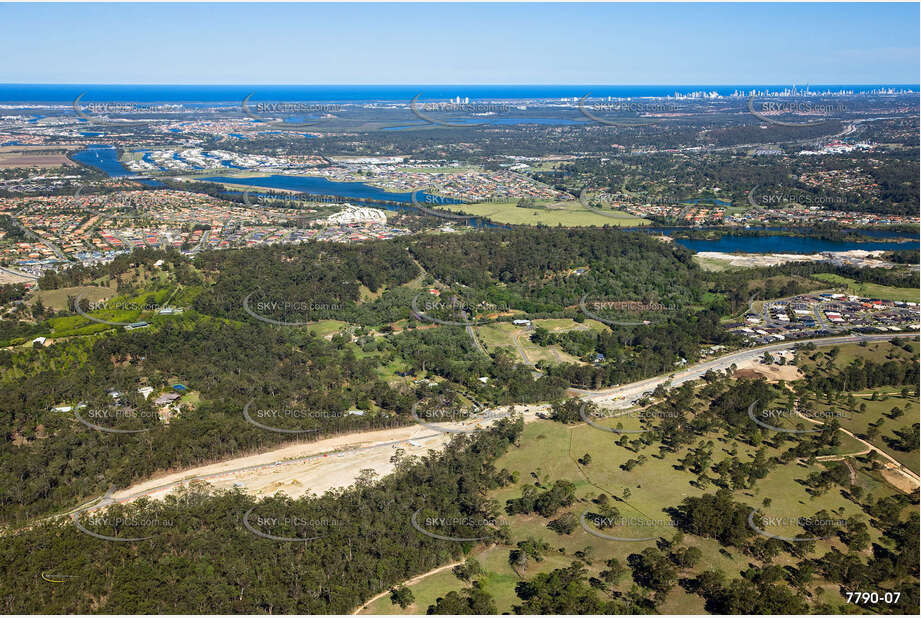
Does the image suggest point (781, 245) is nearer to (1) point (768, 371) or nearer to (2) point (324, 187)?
(1) point (768, 371)

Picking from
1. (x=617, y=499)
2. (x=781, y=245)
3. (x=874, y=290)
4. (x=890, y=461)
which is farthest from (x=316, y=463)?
(x=781, y=245)

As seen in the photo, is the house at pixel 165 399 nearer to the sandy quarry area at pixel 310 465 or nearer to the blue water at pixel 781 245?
the sandy quarry area at pixel 310 465

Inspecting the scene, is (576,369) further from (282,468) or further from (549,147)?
(549,147)

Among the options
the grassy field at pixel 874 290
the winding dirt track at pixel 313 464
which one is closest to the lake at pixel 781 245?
the grassy field at pixel 874 290

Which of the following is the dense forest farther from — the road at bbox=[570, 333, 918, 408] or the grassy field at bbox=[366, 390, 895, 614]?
the road at bbox=[570, 333, 918, 408]

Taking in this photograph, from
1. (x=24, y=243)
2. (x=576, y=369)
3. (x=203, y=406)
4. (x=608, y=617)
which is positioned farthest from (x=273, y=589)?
(x=24, y=243)

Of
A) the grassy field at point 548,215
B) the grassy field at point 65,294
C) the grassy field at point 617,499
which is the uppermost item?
the grassy field at point 548,215
